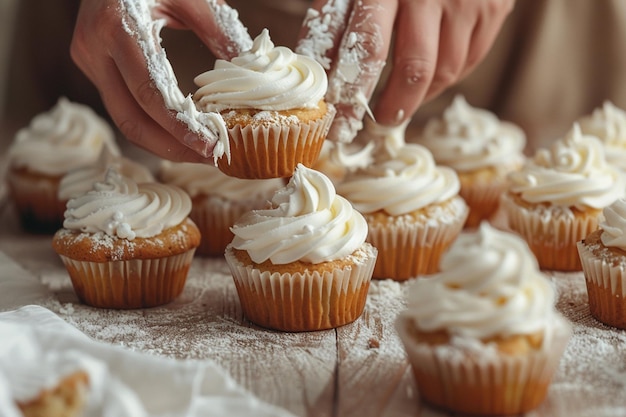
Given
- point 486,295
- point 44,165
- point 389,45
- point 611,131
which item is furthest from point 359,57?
point 44,165

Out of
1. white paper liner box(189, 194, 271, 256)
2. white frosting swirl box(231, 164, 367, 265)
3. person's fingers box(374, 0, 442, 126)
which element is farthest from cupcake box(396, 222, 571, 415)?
white paper liner box(189, 194, 271, 256)

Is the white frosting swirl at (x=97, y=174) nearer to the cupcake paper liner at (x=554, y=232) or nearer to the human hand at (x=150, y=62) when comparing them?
the human hand at (x=150, y=62)

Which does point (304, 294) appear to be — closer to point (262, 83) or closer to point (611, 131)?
point (262, 83)

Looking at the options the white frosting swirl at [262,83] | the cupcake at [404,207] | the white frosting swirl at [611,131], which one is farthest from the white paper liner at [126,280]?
the white frosting swirl at [611,131]

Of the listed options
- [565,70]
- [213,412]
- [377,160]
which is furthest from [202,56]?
[213,412]

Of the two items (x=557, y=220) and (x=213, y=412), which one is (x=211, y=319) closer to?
(x=213, y=412)

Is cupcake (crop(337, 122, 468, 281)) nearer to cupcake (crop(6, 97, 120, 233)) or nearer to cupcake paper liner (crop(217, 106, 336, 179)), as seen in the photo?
cupcake paper liner (crop(217, 106, 336, 179))
